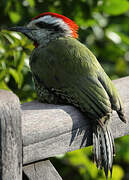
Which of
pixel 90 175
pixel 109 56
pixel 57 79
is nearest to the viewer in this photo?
pixel 57 79

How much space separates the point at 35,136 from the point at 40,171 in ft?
0.68

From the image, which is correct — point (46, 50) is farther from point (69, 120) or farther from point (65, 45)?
point (69, 120)

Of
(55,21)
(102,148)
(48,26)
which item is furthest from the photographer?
(48,26)

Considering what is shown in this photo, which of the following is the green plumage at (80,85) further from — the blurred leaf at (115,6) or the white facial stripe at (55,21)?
the blurred leaf at (115,6)

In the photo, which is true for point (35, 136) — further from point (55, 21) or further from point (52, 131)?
point (55, 21)

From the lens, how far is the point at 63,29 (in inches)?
125

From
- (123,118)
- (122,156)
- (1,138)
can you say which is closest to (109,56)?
(122,156)

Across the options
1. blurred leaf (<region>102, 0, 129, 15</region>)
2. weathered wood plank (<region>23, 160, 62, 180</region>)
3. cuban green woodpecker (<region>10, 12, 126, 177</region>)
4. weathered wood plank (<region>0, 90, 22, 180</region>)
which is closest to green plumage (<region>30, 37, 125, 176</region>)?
cuban green woodpecker (<region>10, 12, 126, 177</region>)

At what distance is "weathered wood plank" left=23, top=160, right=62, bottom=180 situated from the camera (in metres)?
1.84

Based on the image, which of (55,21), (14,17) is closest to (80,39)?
(14,17)

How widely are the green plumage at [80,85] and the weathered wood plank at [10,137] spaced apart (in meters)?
0.55

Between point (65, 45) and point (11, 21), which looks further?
point (11, 21)

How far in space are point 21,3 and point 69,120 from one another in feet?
6.45

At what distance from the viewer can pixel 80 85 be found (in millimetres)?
2410
